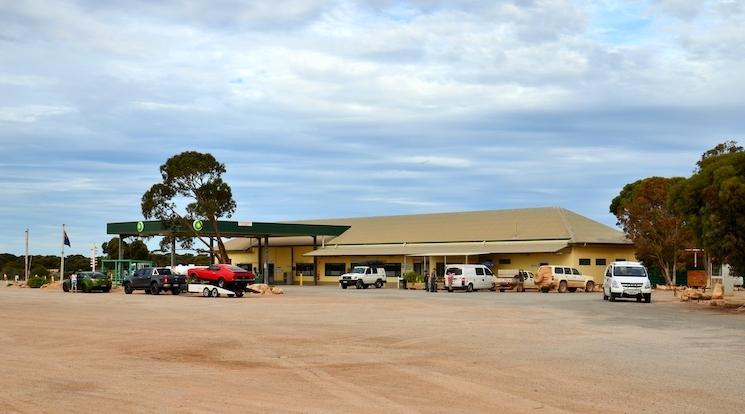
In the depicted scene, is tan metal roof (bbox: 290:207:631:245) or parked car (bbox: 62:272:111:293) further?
tan metal roof (bbox: 290:207:631:245)

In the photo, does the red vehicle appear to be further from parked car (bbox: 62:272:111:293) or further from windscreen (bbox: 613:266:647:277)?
windscreen (bbox: 613:266:647:277)

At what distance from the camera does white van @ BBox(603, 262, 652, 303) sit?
132 ft

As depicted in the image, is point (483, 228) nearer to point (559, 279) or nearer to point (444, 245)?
point (444, 245)

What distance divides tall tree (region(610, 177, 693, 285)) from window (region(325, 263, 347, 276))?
2458cm

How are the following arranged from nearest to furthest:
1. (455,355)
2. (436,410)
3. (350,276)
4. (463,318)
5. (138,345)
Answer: (436,410) → (455,355) → (138,345) → (463,318) → (350,276)

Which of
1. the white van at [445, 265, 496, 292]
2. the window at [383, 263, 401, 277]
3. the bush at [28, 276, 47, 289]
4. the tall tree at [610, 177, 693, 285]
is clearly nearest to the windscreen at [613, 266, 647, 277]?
the white van at [445, 265, 496, 292]

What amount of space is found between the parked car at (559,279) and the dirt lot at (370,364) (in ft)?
88.9

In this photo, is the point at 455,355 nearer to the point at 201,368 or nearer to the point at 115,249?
the point at 201,368

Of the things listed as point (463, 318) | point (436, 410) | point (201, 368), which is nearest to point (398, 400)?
point (436, 410)

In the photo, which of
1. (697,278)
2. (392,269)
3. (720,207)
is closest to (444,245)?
(392,269)

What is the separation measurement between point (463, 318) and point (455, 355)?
1107 cm

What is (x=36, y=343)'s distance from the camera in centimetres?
1869

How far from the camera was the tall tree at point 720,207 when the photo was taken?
32750 millimetres

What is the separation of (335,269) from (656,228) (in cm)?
2856
